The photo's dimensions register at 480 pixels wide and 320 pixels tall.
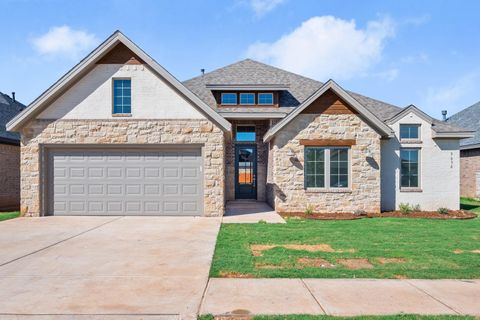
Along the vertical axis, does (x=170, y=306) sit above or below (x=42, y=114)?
below

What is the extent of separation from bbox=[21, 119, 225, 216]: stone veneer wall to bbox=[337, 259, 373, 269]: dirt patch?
21.5ft

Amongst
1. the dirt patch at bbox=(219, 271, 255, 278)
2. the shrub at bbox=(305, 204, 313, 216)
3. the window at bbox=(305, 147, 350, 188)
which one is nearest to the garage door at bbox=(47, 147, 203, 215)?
the shrub at bbox=(305, 204, 313, 216)

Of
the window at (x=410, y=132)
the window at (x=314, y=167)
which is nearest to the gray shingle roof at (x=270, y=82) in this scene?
the window at (x=410, y=132)

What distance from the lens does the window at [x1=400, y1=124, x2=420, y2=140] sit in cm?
1443

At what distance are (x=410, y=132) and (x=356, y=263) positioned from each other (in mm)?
10587

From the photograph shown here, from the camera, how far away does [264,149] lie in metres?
17.6

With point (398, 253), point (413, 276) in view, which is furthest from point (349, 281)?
point (398, 253)

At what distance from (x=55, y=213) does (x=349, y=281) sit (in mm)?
11930

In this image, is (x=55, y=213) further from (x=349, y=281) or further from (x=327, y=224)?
(x=349, y=281)

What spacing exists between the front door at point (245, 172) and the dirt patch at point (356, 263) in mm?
11510

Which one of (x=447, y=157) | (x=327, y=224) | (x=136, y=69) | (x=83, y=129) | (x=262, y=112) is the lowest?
(x=327, y=224)

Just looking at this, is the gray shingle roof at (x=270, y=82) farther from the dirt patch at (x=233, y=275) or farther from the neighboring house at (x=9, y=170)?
the dirt patch at (x=233, y=275)

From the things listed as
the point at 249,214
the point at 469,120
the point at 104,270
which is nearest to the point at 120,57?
the point at 249,214

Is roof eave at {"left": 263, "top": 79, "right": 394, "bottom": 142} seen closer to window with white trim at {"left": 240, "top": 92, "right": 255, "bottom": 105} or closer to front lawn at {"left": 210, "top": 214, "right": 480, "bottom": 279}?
front lawn at {"left": 210, "top": 214, "right": 480, "bottom": 279}
